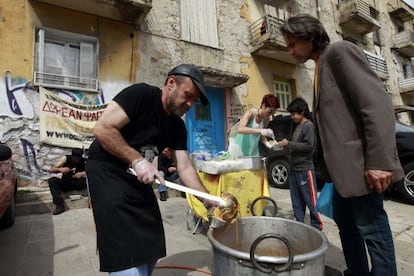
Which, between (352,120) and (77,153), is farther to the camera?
(77,153)

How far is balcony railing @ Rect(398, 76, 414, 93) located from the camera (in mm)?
14158

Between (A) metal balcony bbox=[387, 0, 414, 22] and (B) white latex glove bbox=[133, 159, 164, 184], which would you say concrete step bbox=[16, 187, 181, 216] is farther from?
(A) metal balcony bbox=[387, 0, 414, 22]

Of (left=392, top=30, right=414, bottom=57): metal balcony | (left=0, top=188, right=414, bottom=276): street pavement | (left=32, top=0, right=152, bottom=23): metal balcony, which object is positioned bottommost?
(left=0, top=188, right=414, bottom=276): street pavement

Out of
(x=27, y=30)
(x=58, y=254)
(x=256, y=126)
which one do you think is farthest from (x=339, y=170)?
(x=27, y=30)

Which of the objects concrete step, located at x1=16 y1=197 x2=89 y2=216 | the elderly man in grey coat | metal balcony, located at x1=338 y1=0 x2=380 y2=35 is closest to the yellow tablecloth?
the elderly man in grey coat

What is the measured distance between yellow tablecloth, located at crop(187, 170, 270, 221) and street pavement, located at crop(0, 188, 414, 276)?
49cm

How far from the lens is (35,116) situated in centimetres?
516

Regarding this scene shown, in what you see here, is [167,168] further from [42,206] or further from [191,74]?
[191,74]

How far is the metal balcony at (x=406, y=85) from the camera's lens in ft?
46.5

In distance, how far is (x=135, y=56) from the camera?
6.43 m

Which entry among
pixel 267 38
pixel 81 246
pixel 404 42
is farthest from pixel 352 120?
pixel 404 42

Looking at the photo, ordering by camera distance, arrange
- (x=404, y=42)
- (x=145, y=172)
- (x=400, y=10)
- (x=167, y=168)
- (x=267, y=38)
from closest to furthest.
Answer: (x=145, y=172), (x=167, y=168), (x=267, y=38), (x=404, y=42), (x=400, y=10)

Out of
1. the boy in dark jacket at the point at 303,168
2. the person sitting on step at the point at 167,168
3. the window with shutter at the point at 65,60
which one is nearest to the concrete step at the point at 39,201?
the person sitting on step at the point at 167,168

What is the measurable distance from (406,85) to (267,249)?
1703 cm
